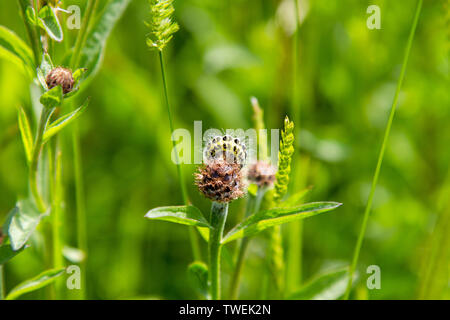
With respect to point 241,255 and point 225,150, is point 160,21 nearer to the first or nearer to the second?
point 225,150

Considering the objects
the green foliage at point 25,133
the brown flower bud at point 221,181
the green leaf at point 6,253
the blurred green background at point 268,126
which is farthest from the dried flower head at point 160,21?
the blurred green background at point 268,126

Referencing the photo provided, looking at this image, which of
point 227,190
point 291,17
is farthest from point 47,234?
point 291,17

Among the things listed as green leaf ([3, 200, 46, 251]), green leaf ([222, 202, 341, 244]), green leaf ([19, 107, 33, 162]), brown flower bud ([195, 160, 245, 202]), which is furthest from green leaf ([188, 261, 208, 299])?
green leaf ([19, 107, 33, 162])

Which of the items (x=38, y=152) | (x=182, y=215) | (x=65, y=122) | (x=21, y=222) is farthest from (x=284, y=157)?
(x=21, y=222)

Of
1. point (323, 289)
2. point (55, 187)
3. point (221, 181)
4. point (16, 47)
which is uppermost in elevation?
point (16, 47)

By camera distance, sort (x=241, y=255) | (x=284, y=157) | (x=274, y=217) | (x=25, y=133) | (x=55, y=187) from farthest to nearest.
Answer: (x=55, y=187)
(x=241, y=255)
(x=25, y=133)
(x=274, y=217)
(x=284, y=157)

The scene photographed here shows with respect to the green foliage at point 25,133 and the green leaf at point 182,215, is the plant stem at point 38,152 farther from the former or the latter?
the green leaf at point 182,215

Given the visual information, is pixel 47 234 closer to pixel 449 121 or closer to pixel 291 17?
pixel 291 17

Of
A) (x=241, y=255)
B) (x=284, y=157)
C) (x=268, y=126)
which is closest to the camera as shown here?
(x=284, y=157)
